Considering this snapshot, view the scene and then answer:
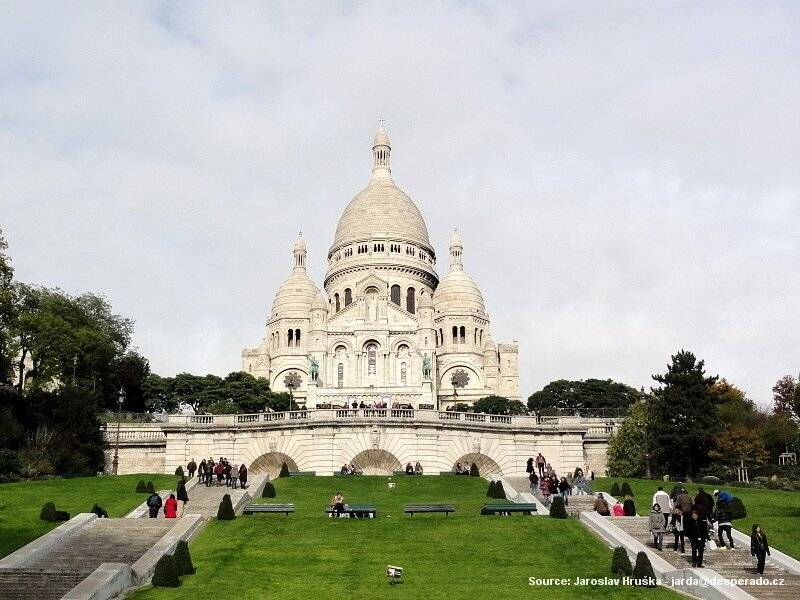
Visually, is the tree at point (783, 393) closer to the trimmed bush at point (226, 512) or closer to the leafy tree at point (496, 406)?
the leafy tree at point (496, 406)

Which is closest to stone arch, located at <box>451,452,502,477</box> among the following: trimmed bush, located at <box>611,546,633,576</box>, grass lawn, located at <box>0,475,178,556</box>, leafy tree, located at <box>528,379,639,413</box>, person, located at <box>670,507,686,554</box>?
grass lawn, located at <box>0,475,178,556</box>

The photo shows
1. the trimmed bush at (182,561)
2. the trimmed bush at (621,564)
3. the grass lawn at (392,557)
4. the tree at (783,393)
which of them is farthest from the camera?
the tree at (783,393)

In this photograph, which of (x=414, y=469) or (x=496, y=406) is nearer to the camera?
(x=414, y=469)

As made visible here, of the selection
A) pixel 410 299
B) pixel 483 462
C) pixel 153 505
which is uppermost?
pixel 410 299

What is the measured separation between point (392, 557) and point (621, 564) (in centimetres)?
585

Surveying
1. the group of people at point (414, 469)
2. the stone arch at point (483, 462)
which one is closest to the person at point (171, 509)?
the group of people at point (414, 469)

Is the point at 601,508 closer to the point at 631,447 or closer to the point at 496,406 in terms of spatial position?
the point at 631,447

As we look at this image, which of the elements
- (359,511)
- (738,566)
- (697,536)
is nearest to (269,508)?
(359,511)

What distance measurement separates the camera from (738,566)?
80.2ft

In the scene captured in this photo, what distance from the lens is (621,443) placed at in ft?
179

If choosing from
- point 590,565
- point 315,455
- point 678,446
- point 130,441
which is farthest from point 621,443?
point 590,565

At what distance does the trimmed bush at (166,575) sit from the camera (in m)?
23.3

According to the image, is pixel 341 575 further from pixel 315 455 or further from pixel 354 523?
pixel 315 455

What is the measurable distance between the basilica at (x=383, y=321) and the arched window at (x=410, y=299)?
172 millimetres
